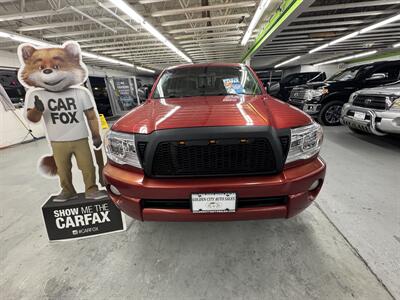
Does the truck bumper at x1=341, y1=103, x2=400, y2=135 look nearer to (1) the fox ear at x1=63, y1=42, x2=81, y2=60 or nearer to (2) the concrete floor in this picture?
(2) the concrete floor

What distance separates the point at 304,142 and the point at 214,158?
0.60m

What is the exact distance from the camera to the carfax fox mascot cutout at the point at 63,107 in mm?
1477

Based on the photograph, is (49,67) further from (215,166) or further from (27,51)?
(215,166)

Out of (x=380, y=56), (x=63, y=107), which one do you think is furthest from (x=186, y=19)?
(x=380, y=56)

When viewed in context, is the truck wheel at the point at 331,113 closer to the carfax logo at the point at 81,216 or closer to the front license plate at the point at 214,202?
the front license plate at the point at 214,202

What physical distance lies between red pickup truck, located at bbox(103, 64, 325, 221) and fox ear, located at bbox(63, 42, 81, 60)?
0.72 meters

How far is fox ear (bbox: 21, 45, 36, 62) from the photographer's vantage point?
145cm

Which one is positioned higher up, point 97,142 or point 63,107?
point 63,107

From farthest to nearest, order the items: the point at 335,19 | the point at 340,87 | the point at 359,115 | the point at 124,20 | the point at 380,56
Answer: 1. the point at 380,56
2. the point at 335,19
3. the point at 124,20
4. the point at 340,87
5. the point at 359,115

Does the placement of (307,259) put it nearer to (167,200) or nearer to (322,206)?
(322,206)

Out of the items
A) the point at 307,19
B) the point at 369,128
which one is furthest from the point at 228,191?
the point at 307,19

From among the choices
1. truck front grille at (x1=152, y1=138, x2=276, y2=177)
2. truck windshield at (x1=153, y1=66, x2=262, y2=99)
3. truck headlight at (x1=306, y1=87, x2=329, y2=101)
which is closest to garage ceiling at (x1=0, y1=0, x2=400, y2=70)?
truck headlight at (x1=306, y1=87, x2=329, y2=101)

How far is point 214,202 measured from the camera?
1225 mm

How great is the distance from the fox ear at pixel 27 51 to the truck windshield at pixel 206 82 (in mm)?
1029
